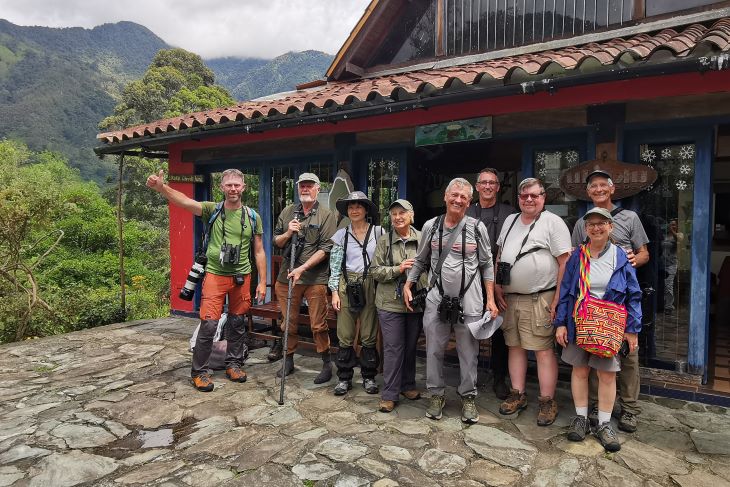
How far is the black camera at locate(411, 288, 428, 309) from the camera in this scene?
12.9ft

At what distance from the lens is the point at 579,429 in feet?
11.6

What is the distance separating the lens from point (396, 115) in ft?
18.9

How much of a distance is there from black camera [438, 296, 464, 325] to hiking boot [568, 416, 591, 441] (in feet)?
3.59

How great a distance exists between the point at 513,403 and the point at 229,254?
288 centimetres

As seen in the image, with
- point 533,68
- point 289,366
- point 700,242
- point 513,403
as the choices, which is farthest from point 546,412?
point 533,68

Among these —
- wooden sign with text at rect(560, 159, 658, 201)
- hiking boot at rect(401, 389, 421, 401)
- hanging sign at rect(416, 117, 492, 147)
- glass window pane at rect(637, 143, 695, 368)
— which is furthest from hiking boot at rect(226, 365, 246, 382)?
glass window pane at rect(637, 143, 695, 368)

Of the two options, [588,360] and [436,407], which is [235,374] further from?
[588,360]

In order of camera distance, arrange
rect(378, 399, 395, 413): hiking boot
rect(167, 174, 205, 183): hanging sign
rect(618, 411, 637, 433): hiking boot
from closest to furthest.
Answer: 1. rect(618, 411, 637, 433): hiking boot
2. rect(378, 399, 395, 413): hiking boot
3. rect(167, 174, 205, 183): hanging sign

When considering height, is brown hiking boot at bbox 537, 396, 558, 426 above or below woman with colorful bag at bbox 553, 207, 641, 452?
below

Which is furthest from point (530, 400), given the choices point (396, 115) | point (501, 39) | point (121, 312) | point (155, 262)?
point (155, 262)

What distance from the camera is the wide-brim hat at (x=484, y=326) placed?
372 cm

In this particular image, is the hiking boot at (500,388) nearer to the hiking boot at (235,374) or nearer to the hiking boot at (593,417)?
the hiking boot at (593,417)

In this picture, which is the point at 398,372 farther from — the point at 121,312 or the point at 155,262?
the point at 155,262

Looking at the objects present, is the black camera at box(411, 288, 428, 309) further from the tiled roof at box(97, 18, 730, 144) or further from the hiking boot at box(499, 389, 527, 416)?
the tiled roof at box(97, 18, 730, 144)
